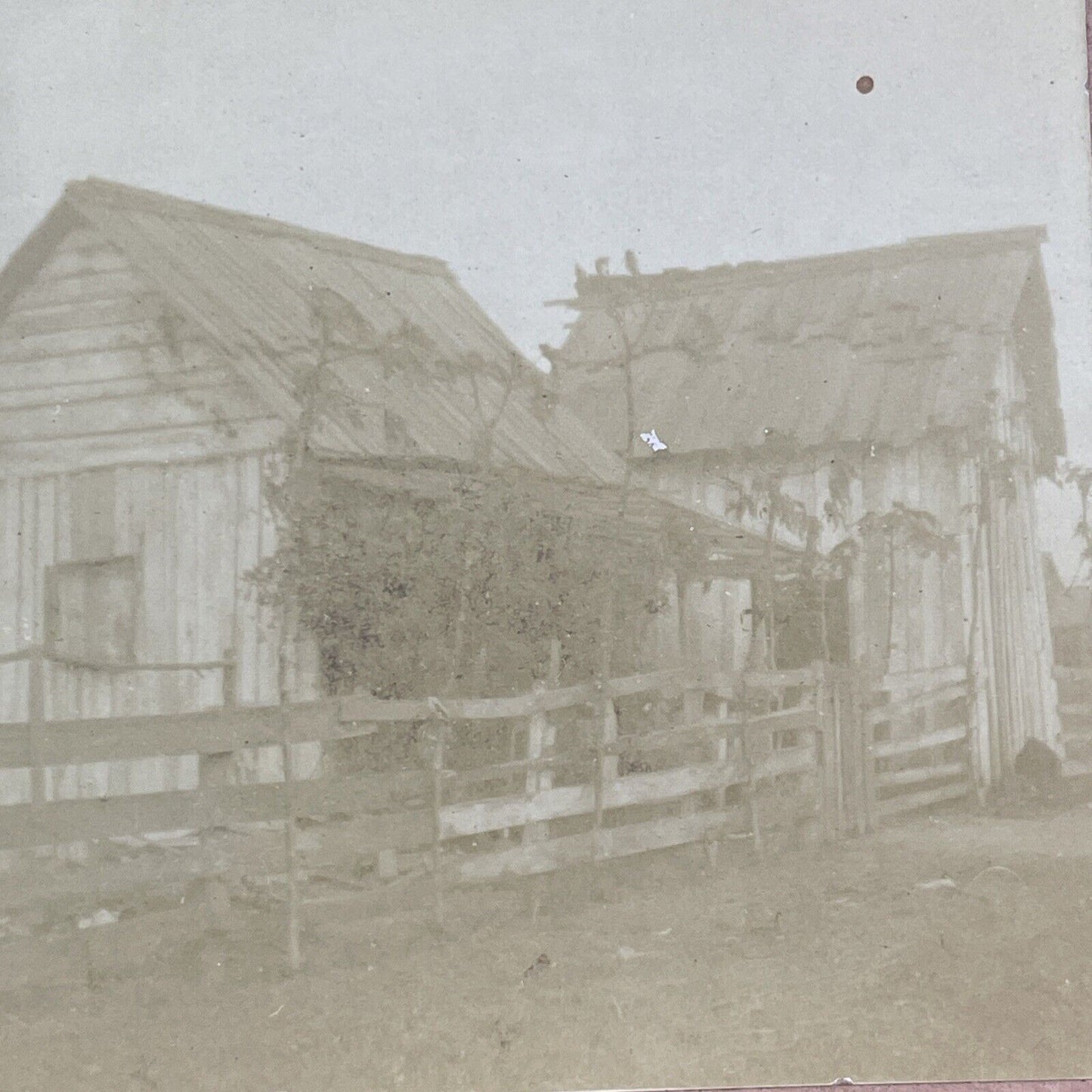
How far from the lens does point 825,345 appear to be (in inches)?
202

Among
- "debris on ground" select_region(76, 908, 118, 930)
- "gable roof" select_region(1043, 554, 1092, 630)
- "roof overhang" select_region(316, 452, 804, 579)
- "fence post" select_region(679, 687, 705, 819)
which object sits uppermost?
"roof overhang" select_region(316, 452, 804, 579)

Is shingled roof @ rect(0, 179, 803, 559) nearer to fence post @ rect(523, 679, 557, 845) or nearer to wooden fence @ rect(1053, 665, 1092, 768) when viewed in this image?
fence post @ rect(523, 679, 557, 845)

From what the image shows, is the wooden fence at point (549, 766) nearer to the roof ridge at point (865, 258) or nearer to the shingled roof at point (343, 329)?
the shingled roof at point (343, 329)

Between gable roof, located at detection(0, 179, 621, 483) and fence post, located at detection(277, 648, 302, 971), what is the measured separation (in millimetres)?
906

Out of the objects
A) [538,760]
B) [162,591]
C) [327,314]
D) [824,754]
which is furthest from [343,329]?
[824,754]

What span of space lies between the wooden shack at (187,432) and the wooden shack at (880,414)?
0.50 metres

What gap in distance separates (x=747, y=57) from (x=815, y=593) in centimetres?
224

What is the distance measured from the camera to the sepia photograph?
444cm

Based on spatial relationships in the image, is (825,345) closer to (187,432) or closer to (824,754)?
(824,754)

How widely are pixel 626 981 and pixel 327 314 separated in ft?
9.31

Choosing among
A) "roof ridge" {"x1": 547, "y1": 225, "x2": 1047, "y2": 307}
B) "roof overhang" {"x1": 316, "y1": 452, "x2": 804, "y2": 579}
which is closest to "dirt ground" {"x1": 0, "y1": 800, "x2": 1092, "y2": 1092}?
"roof overhang" {"x1": 316, "y1": 452, "x2": 804, "y2": 579}

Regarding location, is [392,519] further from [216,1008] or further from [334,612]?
[216,1008]

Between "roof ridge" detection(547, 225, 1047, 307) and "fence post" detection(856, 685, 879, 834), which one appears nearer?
"roof ridge" detection(547, 225, 1047, 307)

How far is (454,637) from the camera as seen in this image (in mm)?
4535
